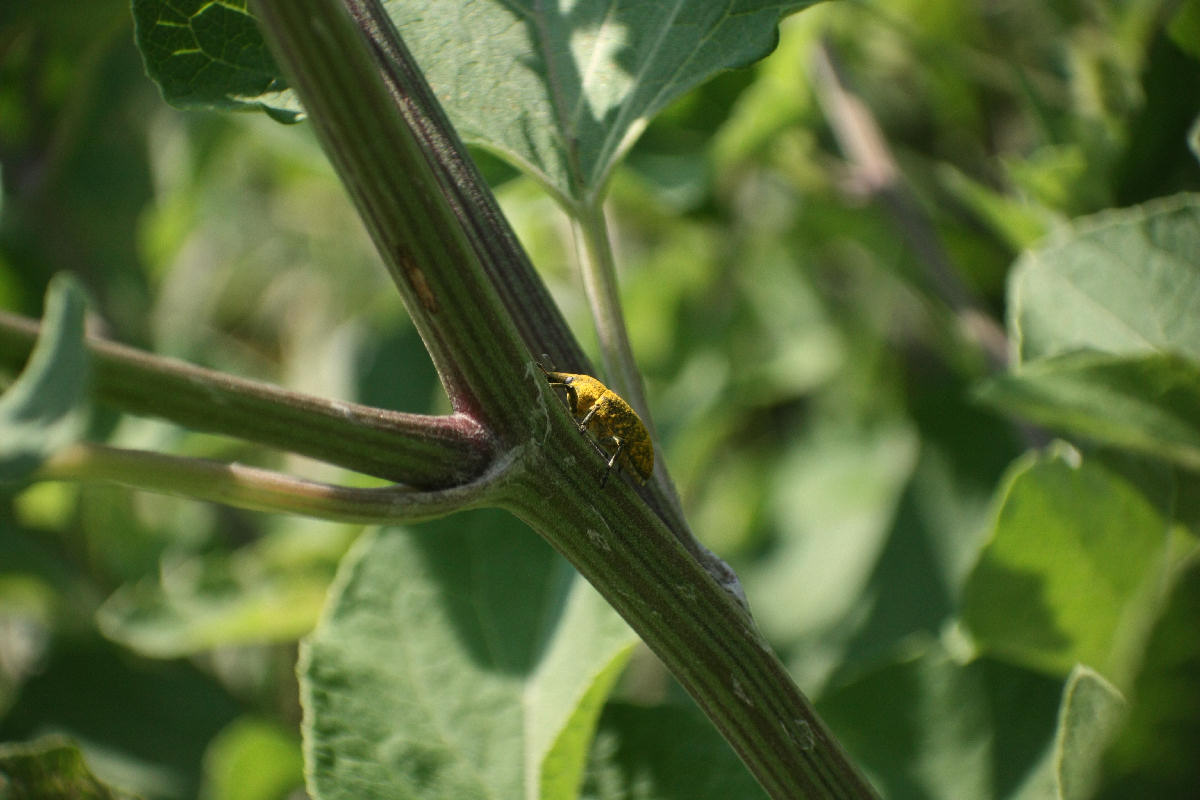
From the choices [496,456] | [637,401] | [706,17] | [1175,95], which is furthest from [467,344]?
[1175,95]

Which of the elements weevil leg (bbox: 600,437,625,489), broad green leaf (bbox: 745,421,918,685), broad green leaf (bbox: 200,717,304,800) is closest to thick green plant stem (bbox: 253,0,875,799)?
weevil leg (bbox: 600,437,625,489)

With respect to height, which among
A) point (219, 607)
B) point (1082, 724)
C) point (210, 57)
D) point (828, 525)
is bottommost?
point (828, 525)

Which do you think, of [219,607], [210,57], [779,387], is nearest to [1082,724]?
[210,57]

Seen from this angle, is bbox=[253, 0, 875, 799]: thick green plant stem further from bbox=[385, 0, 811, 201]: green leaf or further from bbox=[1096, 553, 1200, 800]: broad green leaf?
bbox=[1096, 553, 1200, 800]: broad green leaf

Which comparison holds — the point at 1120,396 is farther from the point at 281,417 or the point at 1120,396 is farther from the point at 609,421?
the point at 281,417

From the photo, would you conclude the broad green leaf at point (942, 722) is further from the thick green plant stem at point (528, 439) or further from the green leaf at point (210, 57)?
the green leaf at point (210, 57)

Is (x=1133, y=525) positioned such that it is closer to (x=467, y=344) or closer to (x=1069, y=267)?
(x=1069, y=267)
